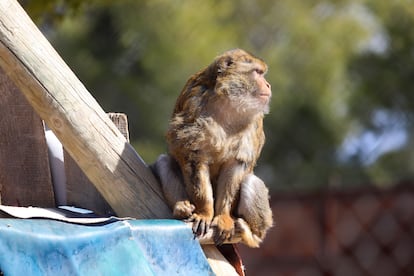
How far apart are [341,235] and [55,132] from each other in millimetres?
11026

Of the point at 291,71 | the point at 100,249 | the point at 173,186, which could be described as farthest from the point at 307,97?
the point at 100,249

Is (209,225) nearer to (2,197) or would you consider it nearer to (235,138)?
(235,138)

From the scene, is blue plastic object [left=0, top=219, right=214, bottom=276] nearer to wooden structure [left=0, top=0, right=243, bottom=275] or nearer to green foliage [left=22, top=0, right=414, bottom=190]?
wooden structure [left=0, top=0, right=243, bottom=275]

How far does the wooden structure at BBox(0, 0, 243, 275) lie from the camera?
17.5 feet

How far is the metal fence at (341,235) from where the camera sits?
15625mm

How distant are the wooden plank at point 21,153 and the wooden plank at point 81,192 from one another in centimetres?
12

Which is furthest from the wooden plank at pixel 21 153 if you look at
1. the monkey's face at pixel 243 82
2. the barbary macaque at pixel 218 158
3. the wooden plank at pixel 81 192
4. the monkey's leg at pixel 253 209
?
the monkey's face at pixel 243 82

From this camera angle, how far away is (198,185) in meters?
6.04

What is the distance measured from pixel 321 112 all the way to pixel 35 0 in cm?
1432

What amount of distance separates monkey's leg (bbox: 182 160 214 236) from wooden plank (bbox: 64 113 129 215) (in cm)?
48

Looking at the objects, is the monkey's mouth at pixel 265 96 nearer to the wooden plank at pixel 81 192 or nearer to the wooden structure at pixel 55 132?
the wooden structure at pixel 55 132

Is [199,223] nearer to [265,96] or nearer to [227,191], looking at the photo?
[227,191]

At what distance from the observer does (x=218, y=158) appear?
6.18m

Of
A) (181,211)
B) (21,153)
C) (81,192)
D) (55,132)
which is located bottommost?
(181,211)
